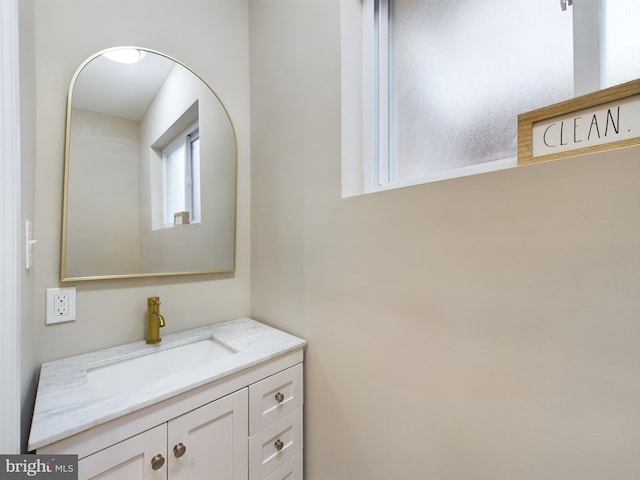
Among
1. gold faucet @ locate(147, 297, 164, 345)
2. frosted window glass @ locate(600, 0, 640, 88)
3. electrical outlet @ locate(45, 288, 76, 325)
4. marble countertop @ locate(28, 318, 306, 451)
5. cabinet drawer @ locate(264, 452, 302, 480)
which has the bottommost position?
cabinet drawer @ locate(264, 452, 302, 480)

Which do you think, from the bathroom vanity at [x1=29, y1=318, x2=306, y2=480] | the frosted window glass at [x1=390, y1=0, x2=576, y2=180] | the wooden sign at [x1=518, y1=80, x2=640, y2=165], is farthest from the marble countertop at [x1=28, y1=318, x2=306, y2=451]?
the wooden sign at [x1=518, y1=80, x2=640, y2=165]

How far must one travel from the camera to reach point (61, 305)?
3.24ft

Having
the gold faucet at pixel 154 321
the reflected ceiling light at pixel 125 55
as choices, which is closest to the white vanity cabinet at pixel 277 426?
the gold faucet at pixel 154 321

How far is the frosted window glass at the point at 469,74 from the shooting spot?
697 millimetres

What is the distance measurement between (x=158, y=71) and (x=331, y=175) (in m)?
0.95

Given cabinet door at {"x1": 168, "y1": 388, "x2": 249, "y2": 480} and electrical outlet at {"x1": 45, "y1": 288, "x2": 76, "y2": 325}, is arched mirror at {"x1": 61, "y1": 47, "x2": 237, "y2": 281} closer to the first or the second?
electrical outlet at {"x1": 45, "y1": 288, "x2": 76, "y2": 325}

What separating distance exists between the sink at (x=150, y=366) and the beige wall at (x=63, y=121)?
14cm

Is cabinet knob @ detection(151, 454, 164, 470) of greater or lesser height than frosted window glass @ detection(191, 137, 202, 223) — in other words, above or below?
below

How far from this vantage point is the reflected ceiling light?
1096 millimetres

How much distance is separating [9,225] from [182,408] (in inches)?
24.8

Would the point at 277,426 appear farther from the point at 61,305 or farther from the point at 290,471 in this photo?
the point at 61,305

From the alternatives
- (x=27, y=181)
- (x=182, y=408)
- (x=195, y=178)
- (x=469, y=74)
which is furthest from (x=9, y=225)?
(x=469, y=74)

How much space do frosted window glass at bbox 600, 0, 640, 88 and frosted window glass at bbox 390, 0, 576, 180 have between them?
0.20ft

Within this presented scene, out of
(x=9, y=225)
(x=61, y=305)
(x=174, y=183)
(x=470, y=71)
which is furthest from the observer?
(x=174, y=183)
